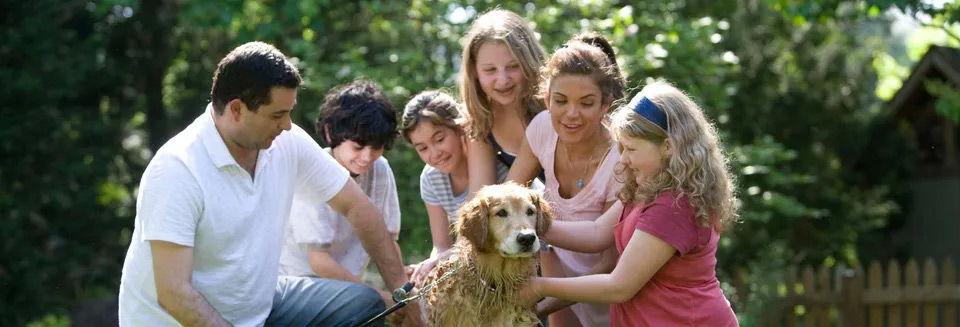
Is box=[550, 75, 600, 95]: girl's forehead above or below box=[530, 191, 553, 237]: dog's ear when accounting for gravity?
above

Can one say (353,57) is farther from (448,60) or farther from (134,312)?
(134,312)

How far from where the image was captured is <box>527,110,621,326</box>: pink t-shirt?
4.74m

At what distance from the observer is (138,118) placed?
1877cm

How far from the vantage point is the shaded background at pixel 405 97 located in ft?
37.4

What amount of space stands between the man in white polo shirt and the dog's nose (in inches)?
36.3

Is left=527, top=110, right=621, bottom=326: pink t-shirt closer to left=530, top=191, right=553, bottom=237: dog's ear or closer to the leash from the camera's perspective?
left=530, top=191, right=553, bottom=237: dog's ear

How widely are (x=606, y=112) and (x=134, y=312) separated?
2112 mm

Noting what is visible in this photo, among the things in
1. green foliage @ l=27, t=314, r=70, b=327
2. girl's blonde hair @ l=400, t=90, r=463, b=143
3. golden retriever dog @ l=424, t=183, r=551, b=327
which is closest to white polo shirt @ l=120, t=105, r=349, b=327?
golden retriever dog @ l=424, t=183, r=551, b=327

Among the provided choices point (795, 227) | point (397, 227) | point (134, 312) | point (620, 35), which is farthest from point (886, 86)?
point (134, 312)

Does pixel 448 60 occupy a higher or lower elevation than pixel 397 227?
higher

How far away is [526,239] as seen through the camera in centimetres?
427

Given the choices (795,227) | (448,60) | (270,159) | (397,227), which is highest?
(448,60)

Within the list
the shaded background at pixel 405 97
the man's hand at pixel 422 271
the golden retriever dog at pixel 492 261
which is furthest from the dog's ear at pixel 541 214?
the shaded background at pixel 405 97

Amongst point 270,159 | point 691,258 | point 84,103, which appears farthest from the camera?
point 84,103
